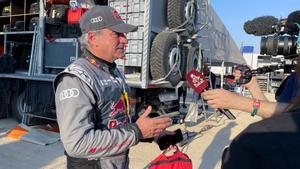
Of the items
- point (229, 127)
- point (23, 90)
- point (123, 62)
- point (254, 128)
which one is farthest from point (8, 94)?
point (254, 128)

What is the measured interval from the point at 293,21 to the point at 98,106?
4.42ft

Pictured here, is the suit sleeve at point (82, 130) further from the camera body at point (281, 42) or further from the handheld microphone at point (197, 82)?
the camera body at point (281, 42)

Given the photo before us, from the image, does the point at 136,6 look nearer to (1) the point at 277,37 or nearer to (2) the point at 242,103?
(1) the point at 277,37

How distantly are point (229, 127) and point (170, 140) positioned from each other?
5.94 m

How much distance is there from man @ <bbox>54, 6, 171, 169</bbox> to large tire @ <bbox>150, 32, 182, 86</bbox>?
3.56 metres

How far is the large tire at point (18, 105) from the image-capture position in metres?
7.06

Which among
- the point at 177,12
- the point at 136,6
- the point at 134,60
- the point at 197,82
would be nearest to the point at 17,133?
the point at 134,60

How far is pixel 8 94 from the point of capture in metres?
7.30

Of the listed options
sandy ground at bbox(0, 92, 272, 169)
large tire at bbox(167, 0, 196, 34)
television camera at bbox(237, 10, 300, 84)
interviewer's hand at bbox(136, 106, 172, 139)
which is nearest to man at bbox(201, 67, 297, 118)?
interviewer's hand at bbox(136, 106, 172, 139)

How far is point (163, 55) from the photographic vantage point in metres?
5.67

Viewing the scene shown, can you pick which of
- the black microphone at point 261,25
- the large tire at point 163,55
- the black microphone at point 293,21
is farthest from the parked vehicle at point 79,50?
the black microphone at point 293,21

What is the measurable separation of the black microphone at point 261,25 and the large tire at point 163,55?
3.18 meters

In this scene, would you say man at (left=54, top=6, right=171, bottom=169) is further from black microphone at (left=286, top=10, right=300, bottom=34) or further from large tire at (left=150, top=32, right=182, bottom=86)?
large tire at (left=150, top=32, right=182, bottom=86)

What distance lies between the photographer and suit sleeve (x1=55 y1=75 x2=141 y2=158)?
168cm
